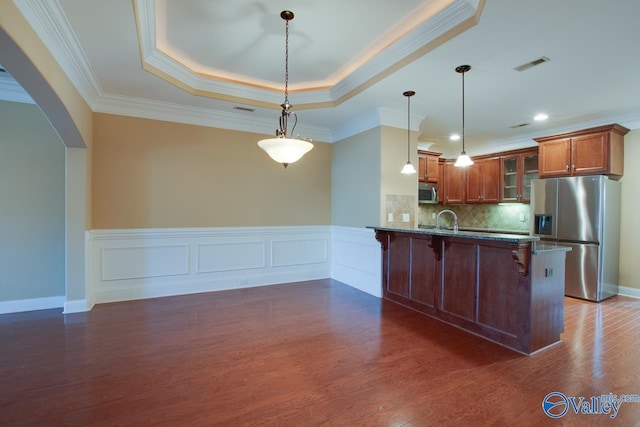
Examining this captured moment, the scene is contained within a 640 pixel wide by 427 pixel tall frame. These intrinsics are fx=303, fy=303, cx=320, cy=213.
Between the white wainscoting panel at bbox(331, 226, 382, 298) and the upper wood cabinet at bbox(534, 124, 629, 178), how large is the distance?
11.0 ft

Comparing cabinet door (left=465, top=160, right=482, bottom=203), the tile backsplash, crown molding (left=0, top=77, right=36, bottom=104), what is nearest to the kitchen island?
cabinet door (left=465, top=160, right=482, bottom=203)

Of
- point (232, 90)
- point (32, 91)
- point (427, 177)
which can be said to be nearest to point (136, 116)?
point (232, 90)

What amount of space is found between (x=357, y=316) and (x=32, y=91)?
394 centimetres

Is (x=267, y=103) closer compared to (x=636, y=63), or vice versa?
(x=636, y=63)

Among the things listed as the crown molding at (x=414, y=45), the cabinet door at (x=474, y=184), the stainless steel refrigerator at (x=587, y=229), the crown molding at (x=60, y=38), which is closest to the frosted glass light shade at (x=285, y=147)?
the crown molding at (x=414, y=45)

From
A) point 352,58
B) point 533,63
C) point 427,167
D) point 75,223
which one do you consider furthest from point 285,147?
point 427,167

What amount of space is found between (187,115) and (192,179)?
97 cm

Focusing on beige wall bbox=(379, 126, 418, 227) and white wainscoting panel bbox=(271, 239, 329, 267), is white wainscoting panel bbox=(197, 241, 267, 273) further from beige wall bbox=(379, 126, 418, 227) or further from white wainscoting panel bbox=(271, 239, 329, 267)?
beige wall bbox=(379, 126, 418, 227)

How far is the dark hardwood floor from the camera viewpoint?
1.99 m

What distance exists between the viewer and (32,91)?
103 inches

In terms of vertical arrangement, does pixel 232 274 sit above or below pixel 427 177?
below

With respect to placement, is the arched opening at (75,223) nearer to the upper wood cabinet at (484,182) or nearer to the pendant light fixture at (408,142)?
the pendant light fixture at (408,142)

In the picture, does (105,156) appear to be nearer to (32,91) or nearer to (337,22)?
(32,91)

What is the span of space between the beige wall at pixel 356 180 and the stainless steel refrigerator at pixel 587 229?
2.97m
